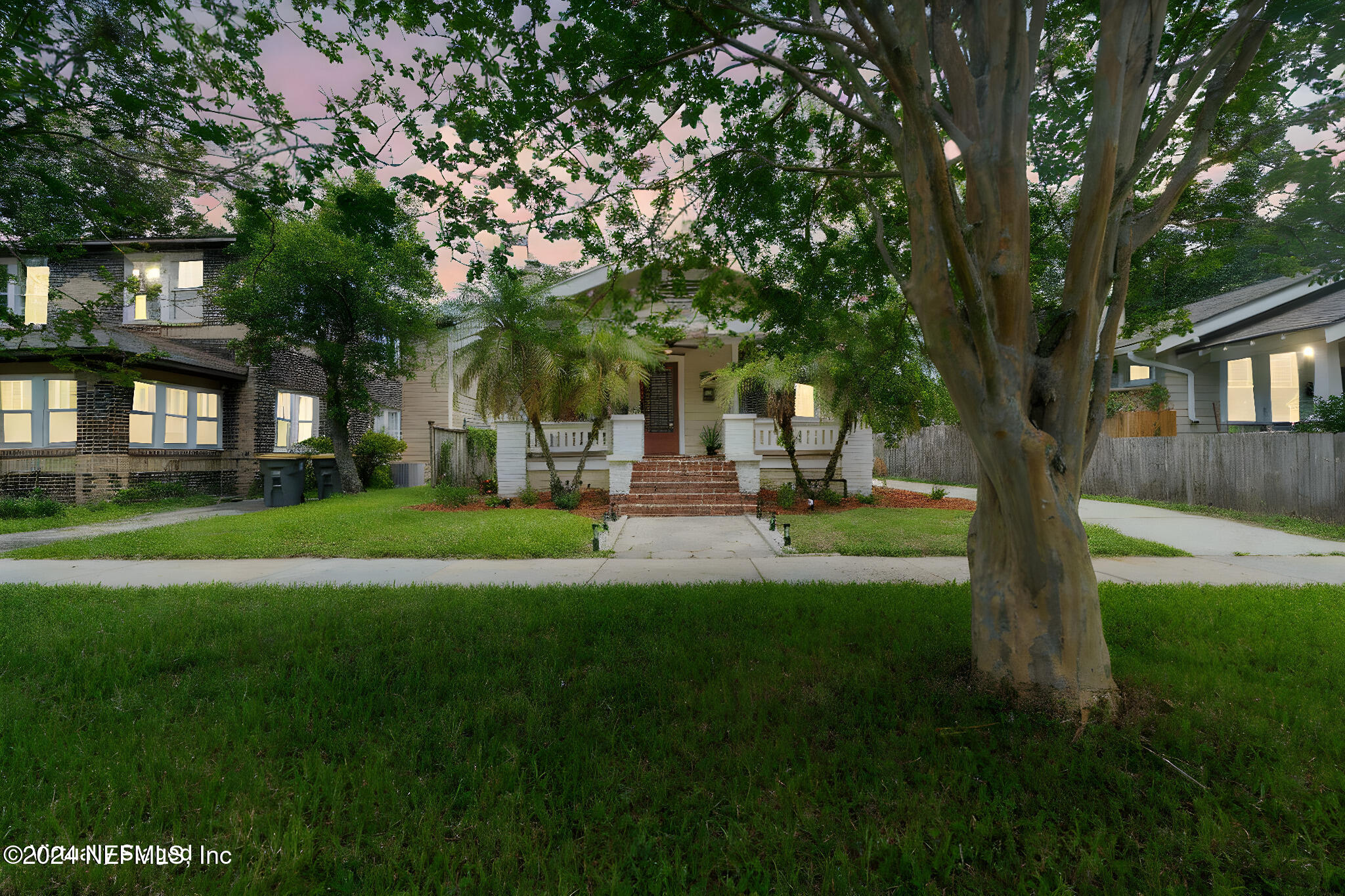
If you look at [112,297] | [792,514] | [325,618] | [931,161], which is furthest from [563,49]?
[792,514]

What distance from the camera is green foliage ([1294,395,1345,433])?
961cm

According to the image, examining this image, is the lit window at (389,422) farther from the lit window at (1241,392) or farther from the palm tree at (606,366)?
the lit window at (1241,392)

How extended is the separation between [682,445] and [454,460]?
6195 mm

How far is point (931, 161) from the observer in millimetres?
2734

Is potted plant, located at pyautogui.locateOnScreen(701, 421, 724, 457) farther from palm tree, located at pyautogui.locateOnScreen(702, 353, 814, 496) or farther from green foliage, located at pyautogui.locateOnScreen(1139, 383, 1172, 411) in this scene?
green foliage, located at pyautogui.locateOnScreen(1139, 383, 1172, 411)

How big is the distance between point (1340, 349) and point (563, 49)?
17104 millimetres

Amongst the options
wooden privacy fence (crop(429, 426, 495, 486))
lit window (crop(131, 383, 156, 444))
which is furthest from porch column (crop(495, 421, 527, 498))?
lit window (crop(131, 383, 156, 444))

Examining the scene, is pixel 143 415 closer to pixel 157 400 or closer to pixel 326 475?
pixel 157 400

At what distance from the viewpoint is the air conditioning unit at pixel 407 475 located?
Result: 19.6 meters

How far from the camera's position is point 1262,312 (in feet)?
44.6

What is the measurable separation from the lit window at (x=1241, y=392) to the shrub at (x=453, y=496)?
1893cm

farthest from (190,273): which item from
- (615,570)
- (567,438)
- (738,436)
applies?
(615,570)

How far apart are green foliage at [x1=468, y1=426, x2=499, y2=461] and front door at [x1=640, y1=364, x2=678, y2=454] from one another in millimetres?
4290

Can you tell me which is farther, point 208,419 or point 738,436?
point 208,419
